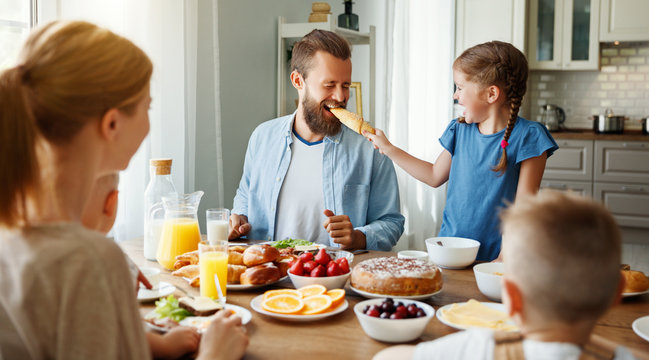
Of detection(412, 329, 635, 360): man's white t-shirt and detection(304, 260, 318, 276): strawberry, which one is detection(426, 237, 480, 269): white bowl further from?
detection(412, 329, 635, 360): man's white t-shirt

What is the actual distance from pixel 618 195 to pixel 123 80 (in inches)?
195

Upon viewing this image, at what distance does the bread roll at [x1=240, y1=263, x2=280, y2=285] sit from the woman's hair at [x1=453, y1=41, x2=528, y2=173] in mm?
1022

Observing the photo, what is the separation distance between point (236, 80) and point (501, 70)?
205 centimetres

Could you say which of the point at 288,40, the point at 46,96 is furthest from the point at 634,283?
the point at 288,40

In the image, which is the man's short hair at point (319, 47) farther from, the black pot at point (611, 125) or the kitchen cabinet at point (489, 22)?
the black pot at point (611, 125)

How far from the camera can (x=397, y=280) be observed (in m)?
1.45

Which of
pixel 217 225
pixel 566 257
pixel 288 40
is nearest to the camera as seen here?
pixel 566 257

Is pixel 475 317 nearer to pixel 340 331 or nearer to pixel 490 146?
pixel 340 331

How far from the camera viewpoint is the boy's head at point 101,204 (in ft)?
3.91

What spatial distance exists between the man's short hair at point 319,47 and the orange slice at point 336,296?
1.26 meters

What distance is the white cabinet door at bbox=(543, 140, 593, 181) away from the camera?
196 inches

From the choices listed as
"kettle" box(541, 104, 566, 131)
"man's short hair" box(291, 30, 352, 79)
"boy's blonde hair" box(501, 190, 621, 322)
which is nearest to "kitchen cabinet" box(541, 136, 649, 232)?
"kettle" box(541, 104, 566, 131)

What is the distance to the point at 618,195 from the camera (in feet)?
16.3

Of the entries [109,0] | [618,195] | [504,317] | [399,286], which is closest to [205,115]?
[109,0]
